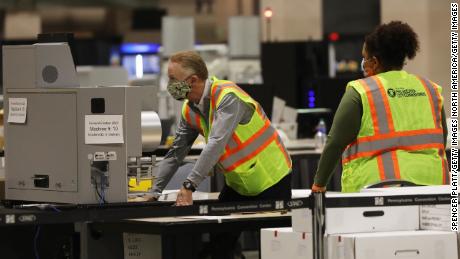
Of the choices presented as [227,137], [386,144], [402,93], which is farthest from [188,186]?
[402,93]

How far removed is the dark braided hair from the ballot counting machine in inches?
41.0

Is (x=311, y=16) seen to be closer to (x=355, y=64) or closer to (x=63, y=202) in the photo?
(x=355, y=64)

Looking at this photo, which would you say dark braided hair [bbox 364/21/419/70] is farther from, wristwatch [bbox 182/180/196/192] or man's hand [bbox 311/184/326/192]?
wristwatch [bbox 182/180/196/192]

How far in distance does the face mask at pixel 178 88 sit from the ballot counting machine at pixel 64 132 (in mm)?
395

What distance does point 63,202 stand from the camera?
4.67m

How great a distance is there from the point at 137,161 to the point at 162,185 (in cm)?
94

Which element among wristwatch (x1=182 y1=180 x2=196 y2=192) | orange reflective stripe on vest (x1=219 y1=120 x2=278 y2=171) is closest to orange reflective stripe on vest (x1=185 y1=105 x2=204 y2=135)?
orange reflective stripe on vest (x1=219 y1=120 x2=278 y2=171)

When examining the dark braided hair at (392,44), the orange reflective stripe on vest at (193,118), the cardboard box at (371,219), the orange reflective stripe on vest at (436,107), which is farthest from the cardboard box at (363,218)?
the orange reflective stripe on vest at (193,118)

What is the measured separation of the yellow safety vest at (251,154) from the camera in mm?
5508

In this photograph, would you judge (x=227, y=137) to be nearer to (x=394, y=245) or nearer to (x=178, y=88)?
(x=178, y=88)

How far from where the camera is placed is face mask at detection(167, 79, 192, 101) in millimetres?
5281

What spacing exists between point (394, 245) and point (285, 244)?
0.47 metres

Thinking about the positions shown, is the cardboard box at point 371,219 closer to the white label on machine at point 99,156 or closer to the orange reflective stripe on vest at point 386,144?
the orange reflective stripe on vest at point 386,144

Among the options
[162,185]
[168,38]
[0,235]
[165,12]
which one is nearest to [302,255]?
[162,185]
